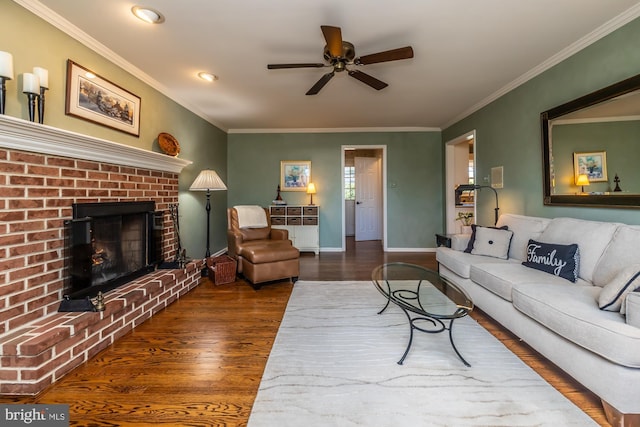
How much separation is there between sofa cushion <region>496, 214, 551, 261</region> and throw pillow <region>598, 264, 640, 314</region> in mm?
1147

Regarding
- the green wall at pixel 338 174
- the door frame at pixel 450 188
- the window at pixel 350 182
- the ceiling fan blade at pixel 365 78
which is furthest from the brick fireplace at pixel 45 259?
the window at pixel 350 182

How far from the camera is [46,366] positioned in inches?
57.9

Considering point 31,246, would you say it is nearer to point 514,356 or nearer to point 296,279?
point 296,279

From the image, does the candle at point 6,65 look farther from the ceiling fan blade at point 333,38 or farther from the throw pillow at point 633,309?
the throw pillow at point 633,309

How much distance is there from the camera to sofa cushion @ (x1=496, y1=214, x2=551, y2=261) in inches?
102

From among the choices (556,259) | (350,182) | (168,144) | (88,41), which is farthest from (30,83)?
(350,182)

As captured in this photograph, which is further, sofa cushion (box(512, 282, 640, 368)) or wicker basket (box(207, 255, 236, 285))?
wicker basket (box(207, 255, 236, 285))

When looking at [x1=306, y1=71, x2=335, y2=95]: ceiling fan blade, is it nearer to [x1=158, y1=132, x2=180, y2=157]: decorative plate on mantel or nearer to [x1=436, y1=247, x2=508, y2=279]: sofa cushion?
[x1=158, y1=132, x2=180, y2=157]: decorative plate on mantel

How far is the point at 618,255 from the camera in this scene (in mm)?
1837

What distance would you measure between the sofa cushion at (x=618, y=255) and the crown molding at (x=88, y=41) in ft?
14.0

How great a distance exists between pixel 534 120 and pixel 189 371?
12.8 ft

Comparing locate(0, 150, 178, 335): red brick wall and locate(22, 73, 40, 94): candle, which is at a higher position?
locate(22, 73, 40, 94): candle

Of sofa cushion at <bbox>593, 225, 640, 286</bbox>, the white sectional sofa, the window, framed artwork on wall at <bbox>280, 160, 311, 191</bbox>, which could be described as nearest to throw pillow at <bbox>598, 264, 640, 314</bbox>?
the white sectional sofa

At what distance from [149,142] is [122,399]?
2.55m
